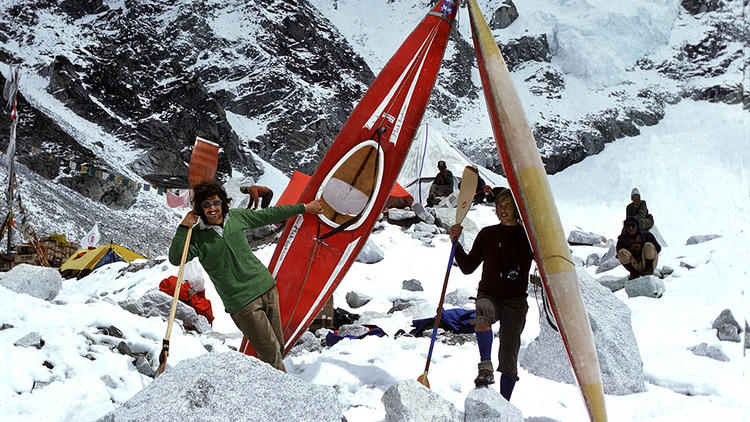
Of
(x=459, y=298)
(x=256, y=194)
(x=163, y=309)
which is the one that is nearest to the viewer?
(x=256, y=194)

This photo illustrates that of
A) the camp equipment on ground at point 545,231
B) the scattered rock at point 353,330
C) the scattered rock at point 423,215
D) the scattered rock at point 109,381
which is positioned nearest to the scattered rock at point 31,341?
the scattered rock at point 109,381

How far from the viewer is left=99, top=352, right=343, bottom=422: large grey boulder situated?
1778mm

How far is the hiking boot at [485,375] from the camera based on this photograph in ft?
9.36

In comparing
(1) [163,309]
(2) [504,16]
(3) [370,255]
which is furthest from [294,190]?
(2) [504,16]

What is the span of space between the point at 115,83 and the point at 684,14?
2314 inches

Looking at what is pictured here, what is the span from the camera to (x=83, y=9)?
52.1 m

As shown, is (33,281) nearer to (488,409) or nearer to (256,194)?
(256,194)

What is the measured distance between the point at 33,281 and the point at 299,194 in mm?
5039

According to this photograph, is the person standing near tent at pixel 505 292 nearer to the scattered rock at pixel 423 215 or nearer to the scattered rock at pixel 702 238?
the scattered rock at pixel 423 215

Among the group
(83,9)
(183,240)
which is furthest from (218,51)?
(183,240)

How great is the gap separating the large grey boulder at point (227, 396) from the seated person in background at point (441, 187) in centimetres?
1050

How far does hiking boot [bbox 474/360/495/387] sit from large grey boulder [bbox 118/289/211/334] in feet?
10.3

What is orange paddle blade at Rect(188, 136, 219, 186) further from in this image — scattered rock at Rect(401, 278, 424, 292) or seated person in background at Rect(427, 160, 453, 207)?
seated person in background at Rect(427, 160, 453, 207)

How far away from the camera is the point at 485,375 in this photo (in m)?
2.87
